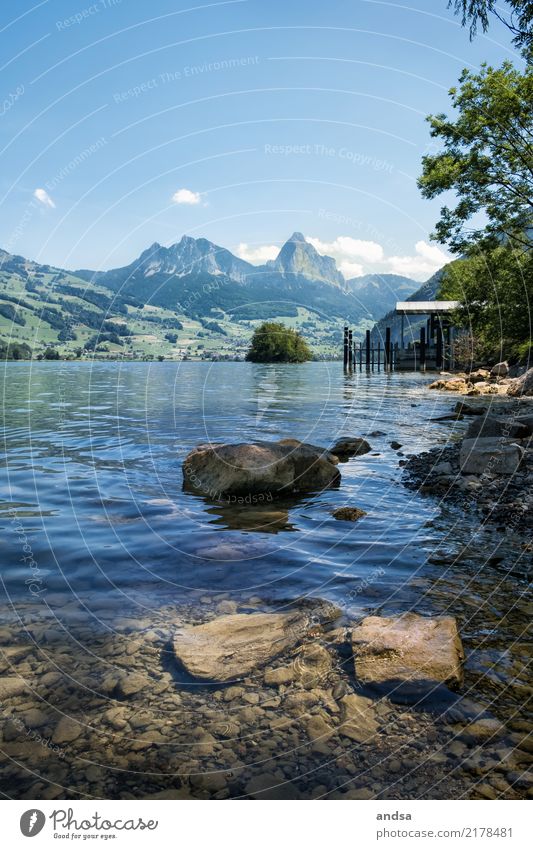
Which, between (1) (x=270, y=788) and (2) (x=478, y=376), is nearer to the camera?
(1) (x=270, y=788)

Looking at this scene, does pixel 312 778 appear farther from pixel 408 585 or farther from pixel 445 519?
pixel 445 519

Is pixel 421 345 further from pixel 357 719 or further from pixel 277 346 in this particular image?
pixel 357 719

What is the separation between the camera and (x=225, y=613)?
7.09 meters

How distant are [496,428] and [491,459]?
13.8ft

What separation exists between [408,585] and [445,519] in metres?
3.58

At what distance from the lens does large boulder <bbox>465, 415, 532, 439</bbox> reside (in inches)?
693

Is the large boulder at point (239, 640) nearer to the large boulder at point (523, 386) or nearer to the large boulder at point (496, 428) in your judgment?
the large boulder at point (496, 428)

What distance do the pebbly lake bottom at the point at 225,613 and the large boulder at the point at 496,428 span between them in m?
4.18

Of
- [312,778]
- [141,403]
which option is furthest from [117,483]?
[141,403]

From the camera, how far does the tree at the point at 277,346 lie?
13862cm

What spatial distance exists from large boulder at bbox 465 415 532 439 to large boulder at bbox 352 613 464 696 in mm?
12342

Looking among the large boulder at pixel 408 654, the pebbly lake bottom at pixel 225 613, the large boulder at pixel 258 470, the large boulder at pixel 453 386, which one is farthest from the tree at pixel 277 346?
the large boulder at pixel 408 654

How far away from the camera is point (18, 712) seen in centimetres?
497

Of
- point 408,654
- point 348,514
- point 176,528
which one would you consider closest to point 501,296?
point 348,514
